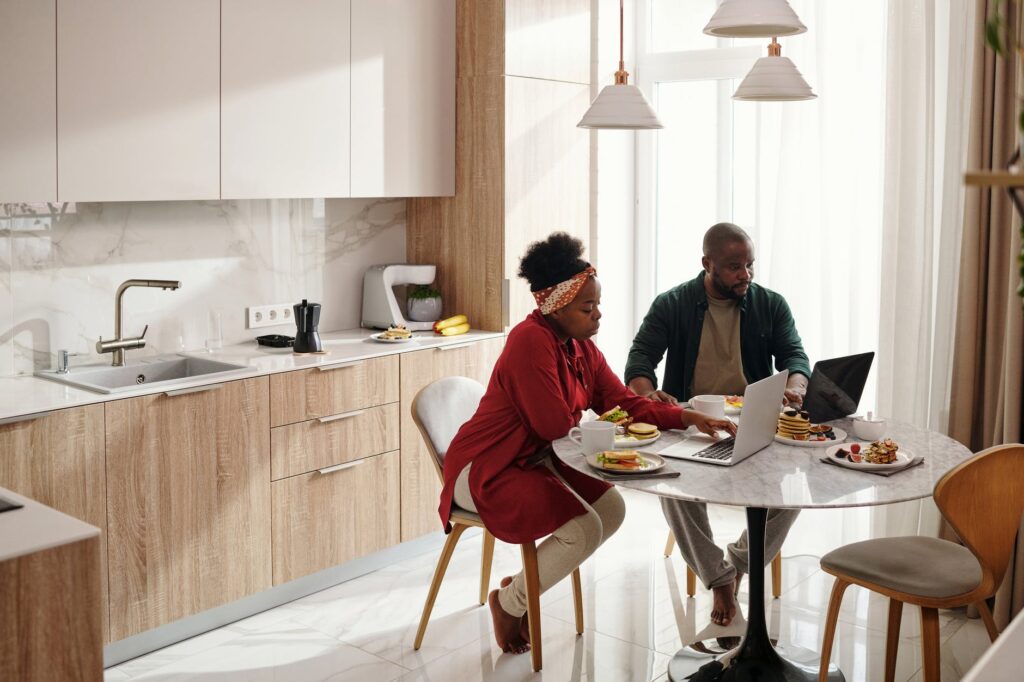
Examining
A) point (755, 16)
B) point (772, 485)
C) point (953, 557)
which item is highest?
point (755, 16)

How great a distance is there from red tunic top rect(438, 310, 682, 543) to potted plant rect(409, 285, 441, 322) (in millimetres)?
1305

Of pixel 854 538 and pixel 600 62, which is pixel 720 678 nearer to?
pixel 854 538

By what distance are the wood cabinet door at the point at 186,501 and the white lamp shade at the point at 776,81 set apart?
1842 millimetres

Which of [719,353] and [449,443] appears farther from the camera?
[719,353]

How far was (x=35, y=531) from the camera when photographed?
6.29 feet

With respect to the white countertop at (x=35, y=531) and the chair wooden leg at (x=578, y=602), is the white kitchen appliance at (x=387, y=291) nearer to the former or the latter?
the chair wooden leg at (x=578, y=602)

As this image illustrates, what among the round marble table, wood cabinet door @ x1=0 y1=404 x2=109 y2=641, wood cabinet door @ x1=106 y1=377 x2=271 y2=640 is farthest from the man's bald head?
wood cabinet door @ x1=0 y1=404 x2=109 y2=641

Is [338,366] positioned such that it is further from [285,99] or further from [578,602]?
[578,602]

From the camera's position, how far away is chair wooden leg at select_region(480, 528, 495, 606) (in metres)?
3.50

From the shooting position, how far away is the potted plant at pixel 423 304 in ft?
14.4

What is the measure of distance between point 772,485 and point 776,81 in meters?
1.12

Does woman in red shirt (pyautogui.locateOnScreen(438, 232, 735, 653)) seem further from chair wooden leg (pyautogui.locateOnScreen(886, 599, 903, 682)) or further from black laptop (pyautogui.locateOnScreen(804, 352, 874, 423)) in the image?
chair wooden leg (pyautogui.locateOnScreen(886, 599, 903, 682))

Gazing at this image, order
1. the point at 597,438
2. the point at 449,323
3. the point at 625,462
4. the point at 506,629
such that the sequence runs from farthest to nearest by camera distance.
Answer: the point at 449,323, the point at 506,629, the point at 597,438, the point at 625,462

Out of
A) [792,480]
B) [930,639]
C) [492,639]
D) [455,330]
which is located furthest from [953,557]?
[455,330]
